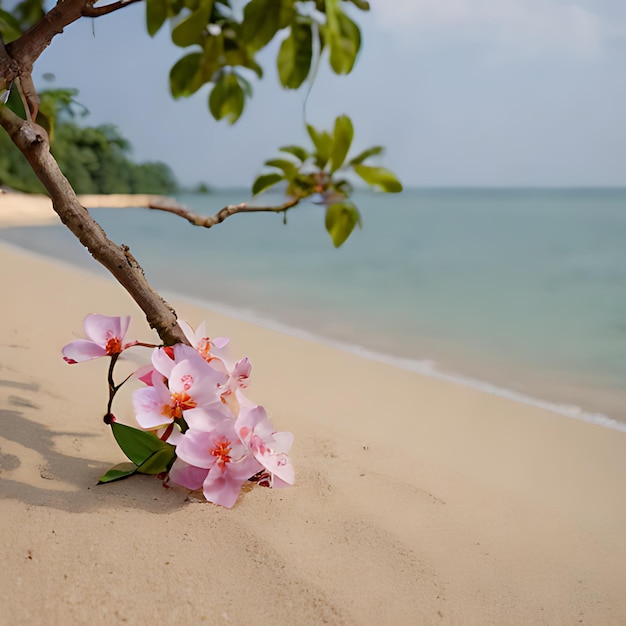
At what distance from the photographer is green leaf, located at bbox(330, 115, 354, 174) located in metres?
0.67

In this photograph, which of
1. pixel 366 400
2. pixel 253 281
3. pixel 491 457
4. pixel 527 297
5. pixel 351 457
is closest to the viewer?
pixel 351 457

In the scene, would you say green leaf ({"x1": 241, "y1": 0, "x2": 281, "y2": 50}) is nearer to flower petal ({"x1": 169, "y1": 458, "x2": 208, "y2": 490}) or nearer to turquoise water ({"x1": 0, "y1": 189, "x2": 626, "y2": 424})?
turquoise water ({"x1": 0, "y1": 189, "x2": 626, "y2": 424})

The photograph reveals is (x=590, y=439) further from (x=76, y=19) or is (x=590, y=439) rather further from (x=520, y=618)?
Answer: (x=76, y=19)

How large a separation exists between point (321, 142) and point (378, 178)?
74 millimetres

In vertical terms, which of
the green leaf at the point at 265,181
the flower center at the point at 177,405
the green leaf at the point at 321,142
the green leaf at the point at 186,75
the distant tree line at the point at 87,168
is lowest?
the distant tree line at the point at 87,168

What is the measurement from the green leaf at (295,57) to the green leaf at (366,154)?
0.15 meters

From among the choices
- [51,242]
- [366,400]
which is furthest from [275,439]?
[51,242]

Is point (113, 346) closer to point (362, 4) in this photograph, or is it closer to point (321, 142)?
point (321, 142)

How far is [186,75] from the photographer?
2.62 feet

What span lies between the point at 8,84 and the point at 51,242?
546 cm

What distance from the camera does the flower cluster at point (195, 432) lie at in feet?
2.68

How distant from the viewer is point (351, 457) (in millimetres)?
1092

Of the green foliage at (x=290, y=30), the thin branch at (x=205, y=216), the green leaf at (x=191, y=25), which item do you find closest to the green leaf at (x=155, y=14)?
the green foliage at (x=290, y=30)

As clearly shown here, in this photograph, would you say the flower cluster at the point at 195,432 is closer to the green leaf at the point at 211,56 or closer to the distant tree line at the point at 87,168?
the green leaf at the point at 211,56
